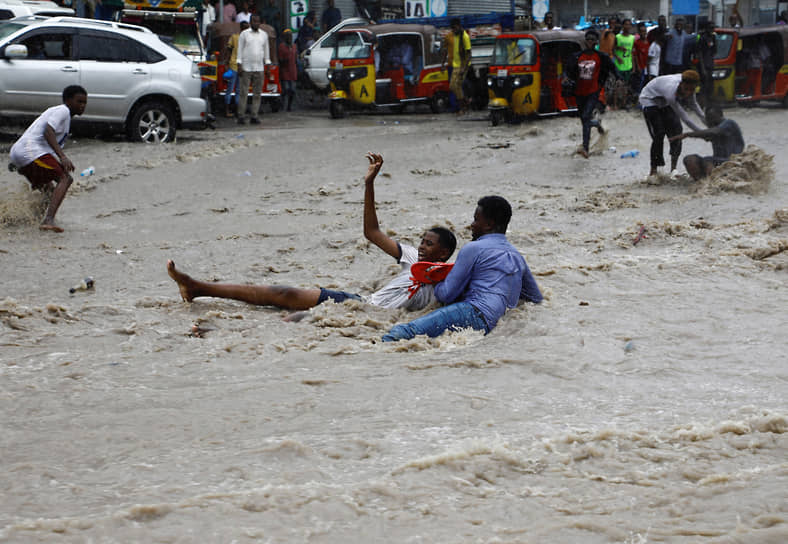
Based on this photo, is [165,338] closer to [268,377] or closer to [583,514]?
→ [268,377]

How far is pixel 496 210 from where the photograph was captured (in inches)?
223

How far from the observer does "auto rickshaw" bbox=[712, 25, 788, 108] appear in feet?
62.3

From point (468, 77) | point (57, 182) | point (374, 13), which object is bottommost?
point (57, 182)

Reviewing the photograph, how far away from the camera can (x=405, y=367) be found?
191 inches

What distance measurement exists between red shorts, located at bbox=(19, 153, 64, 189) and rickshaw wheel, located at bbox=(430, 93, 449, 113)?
1233cm

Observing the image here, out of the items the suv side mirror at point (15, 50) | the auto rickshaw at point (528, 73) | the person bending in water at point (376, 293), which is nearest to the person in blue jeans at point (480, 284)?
the person bending in water at point (376, 293)

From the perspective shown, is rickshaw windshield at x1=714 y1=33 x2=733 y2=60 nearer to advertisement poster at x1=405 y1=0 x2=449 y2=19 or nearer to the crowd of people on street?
the crowd of people on street

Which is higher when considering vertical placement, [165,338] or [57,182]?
[57,182]

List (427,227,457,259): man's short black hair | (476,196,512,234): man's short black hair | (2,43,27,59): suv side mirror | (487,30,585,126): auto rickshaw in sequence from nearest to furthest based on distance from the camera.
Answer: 1. (476,196,512,234): man's short black hair
2. (427,227,457,259): man's short black hair
3. (2,43,27,59): suv side mirror
4. (487,30,585,126): auto rickshaw

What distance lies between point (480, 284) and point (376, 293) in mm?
857

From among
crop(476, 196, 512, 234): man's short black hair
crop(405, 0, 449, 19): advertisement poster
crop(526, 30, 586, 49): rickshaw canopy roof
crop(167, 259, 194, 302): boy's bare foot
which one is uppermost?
crop(405, 0, 449, 19): advertisement poster

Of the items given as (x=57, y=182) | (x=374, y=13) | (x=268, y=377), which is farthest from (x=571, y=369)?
(x=374, y=13)

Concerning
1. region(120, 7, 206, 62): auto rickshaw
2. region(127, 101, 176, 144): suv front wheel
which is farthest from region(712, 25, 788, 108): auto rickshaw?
region(127, 101, 176, 144): suv front wheel

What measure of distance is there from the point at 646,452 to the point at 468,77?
675 inches
